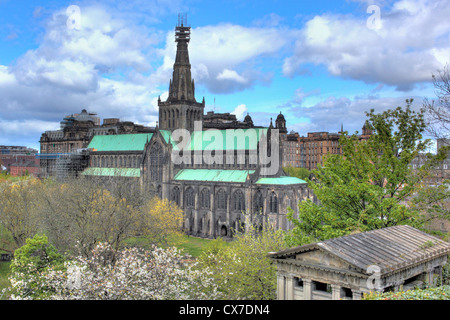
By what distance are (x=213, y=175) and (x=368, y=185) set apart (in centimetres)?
4429

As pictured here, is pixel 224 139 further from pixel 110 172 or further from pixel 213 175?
pixel 110 172

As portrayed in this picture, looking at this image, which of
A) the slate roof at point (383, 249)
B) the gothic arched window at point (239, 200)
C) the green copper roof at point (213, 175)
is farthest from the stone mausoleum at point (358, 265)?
the green copper roof at point (213, 175)

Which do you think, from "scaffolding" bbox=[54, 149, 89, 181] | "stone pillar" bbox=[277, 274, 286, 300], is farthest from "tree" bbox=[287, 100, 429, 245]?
"scaffolding" bbox=[54, 149, 89, 181]

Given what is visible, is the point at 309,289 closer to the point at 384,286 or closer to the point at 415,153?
the point at 384,286

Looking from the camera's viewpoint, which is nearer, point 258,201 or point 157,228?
point 157,228

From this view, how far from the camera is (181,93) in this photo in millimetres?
84375

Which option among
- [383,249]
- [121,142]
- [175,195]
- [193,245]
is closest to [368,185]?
[383,249]

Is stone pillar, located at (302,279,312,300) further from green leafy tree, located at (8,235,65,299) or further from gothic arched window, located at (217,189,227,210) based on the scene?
gothic arched window, located at (217,189,227,210)

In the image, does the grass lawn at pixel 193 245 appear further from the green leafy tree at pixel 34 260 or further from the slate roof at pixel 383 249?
the slate roof at pixel 383 249

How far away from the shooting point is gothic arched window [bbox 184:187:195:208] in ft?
238

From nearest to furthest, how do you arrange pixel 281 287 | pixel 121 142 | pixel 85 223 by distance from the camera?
pixel 281 287 → pixel 85 223 → pixel 121 142

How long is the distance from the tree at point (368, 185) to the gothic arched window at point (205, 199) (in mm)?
37750

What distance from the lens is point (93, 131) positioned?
124188 millimetres

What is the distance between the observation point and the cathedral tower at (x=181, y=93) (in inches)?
3317
